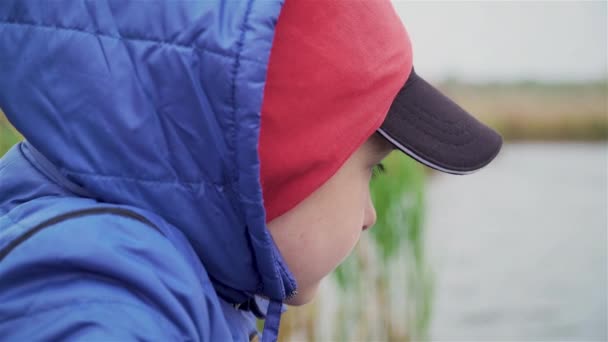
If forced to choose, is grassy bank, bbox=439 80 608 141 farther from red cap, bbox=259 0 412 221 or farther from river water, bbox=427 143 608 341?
red cap, bbox=259 0 412 221

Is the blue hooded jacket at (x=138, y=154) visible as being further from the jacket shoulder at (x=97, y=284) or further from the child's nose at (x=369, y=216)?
the child's nose at (x=369, y=216)

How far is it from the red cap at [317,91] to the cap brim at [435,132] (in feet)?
0.21

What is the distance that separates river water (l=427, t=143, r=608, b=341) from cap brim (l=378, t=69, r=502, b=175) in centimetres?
206

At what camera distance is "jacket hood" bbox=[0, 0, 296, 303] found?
0.78 m

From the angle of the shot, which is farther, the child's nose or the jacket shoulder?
the child's nose

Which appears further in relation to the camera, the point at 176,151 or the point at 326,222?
the point at 326,222

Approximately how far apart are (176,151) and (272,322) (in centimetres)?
26

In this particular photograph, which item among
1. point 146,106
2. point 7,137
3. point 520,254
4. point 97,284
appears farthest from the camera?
point 520,254

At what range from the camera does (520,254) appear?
5.56 m

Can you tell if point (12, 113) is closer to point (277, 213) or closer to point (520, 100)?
point (277, 213)

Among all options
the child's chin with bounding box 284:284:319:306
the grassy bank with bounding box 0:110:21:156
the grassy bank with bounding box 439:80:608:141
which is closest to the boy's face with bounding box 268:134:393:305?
the child's chin with bounding box 284:284:319:306

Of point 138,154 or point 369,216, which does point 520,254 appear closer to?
point 369,216

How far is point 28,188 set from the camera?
2.81ft

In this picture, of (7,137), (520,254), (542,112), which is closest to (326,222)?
(7,137)
